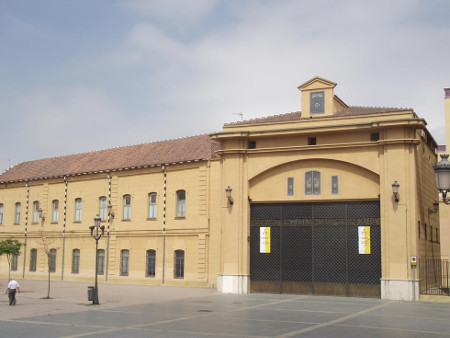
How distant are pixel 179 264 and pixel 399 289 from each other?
14.0m

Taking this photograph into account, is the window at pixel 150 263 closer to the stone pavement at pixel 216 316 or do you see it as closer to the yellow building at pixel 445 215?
the stone pavement at pixel 216 316

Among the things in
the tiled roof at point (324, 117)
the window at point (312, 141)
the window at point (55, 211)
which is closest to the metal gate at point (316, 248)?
the window at point (312, 141)

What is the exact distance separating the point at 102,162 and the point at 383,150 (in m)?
21.3

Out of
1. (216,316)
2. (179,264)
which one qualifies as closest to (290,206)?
(179,264)

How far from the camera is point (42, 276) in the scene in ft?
138

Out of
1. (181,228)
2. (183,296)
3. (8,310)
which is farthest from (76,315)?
(181,228)

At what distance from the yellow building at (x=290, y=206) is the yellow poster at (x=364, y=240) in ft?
0.15

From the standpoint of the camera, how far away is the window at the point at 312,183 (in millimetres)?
28703

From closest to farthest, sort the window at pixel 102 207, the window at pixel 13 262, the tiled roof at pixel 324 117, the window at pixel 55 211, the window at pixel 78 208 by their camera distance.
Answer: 1. the tiled roof at pixel 324 117
2. the window at pixel 102 207
3. the window at pixel 78 208
4. the window at pixel 55 211
5. the window at pixel 13 262

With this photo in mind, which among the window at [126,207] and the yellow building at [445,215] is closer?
the yellow building at [445,215]

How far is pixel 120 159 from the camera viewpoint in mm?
40281

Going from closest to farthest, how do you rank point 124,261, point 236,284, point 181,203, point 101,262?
1. point 236,284
2. point 181,203
3. point 124,261
4. point 101,262

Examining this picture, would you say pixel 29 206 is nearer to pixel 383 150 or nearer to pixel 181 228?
pixel 181 228

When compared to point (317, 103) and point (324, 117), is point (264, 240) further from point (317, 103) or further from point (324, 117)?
point (317, 103)
